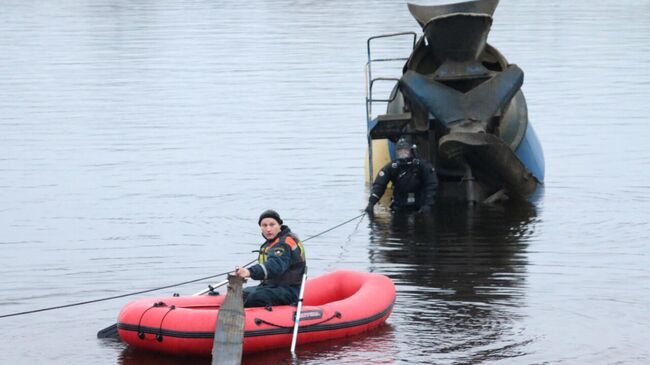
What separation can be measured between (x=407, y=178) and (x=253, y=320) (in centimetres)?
824

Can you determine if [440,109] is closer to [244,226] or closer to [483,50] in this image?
[483,50]

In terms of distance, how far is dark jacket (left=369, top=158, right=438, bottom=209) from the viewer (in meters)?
20.9

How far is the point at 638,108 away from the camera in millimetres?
34719

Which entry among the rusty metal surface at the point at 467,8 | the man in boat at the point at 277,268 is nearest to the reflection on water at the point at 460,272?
the man in boat at the point at 277,268

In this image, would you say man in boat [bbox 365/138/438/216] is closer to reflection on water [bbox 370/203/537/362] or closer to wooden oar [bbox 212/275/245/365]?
reflection on water [bbox 370/203/537/362]

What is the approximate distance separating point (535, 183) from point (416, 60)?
112 inches

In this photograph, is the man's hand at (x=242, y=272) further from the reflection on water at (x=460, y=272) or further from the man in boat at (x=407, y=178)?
the man in boat at (x=407, y=178)

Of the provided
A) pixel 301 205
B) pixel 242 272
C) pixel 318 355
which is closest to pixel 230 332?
pixel 242 272

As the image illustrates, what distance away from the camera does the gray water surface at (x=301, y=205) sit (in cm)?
1454

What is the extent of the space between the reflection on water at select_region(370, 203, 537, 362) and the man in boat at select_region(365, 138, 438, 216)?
0.33m

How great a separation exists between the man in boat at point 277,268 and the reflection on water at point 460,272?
54.9 inches

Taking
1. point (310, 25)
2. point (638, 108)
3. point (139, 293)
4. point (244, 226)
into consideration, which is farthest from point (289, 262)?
point (310, 25)

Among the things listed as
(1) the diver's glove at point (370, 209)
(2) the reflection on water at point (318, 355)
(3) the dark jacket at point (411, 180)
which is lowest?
(2) the reflection on water at point (318, 355)

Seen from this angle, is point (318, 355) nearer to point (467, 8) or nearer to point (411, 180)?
point (411, 180)
